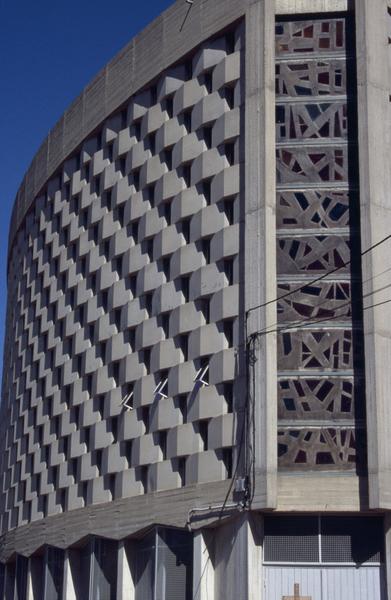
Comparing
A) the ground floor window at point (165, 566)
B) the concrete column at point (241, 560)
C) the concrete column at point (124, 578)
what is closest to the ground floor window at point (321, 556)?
the concrete column at point (241, 560)

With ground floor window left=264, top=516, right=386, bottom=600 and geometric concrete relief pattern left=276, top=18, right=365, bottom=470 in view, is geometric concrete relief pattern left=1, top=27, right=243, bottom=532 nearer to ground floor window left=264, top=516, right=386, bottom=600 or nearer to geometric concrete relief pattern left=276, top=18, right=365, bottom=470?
geometric concrete relief pattern left=276, top=18, right=365, bottom=470

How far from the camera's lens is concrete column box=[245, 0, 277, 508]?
36.1 meters

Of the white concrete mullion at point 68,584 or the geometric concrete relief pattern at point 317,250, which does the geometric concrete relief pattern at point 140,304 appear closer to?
the geometric concrete relief pattern at point 317,250

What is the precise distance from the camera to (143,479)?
42594 millimetres

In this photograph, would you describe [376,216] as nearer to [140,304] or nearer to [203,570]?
[140,304]

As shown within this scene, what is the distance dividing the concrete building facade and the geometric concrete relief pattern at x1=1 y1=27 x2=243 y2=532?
108 mm

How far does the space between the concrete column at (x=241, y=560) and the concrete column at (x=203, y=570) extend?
1.35 feet

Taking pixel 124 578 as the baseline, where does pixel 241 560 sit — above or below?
above

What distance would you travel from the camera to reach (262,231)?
124ft

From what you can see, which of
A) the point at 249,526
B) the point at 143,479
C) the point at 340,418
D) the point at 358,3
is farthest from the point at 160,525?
the point at 358,3

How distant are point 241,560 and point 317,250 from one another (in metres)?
10.1

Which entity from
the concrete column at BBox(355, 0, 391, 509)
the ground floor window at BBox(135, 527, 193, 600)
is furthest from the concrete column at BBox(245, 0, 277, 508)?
the ground floor window at BBox(135, 527, 193, 600)

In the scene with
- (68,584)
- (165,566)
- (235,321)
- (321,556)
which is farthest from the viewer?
(68,584)

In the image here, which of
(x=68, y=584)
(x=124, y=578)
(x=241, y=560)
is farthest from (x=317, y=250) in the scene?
(x=68, y=584)
